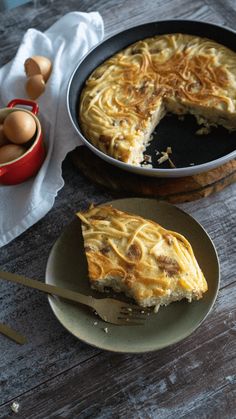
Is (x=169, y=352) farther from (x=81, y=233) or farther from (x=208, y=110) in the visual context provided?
(x=208, y=110)

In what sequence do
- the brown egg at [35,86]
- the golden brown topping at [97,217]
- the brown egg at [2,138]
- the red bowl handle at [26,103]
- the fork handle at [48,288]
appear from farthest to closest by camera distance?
1. the brown egg at [35,86]
2. the red bowl handle at [26,103]
3. the brown egg at [2,138]
4. the golden brown topping at [97,217]
5. the fork handle at [48,288]

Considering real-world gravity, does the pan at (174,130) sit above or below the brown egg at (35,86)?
below

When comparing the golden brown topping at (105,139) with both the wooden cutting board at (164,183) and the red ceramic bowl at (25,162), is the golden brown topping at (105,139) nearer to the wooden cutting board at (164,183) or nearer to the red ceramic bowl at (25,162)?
the wooden cutting board at (164,183)

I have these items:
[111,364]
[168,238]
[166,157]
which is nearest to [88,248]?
[168,238]

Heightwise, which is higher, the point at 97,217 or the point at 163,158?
the point at 97,217

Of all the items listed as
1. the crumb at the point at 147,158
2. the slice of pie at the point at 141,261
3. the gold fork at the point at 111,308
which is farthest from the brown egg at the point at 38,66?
the gold fork at the point at 111,308

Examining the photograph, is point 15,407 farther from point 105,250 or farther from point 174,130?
point 174,130

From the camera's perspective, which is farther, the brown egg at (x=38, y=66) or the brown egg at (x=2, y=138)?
the brown egg at (x=38, y=66)
